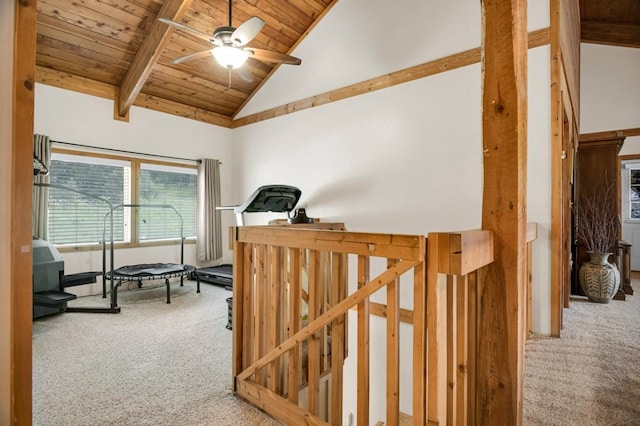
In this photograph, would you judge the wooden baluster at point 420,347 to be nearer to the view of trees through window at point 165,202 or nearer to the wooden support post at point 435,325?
the wooden support post at point 435,325

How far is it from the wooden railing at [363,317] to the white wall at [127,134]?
3678 mm

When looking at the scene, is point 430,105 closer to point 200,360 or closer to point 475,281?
point 475,281

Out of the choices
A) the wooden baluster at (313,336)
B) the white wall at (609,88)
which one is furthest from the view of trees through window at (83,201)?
the white wall at (609,88)

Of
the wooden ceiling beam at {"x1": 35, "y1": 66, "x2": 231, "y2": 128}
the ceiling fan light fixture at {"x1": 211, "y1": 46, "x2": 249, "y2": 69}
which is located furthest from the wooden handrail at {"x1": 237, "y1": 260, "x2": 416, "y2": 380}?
the wooden ceiling beam at {"x1": 35, "y1": 66, "x2": 231, "y2": 128}

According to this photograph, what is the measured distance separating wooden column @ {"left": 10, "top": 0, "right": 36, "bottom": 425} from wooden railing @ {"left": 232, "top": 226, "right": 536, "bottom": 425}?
A: 1036mm

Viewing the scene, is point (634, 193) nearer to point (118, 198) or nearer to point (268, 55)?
point (268, 55)

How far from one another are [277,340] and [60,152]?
4.31 meters

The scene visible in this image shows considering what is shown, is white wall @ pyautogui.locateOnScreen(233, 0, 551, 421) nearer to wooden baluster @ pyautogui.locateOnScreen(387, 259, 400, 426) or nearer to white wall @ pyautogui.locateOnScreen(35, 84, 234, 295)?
white wall @ pyautogui.locateOnScreen(35, 84, 234, 295)

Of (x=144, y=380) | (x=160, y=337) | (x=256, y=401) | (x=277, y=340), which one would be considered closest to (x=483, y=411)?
(x=277, y=340)

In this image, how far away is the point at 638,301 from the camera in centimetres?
362

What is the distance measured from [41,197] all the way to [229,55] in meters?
3.05

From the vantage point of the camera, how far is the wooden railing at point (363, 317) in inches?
48.8

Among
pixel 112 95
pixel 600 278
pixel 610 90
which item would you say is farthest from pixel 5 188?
pixel 610 90

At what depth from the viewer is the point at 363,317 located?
1.51 metres
